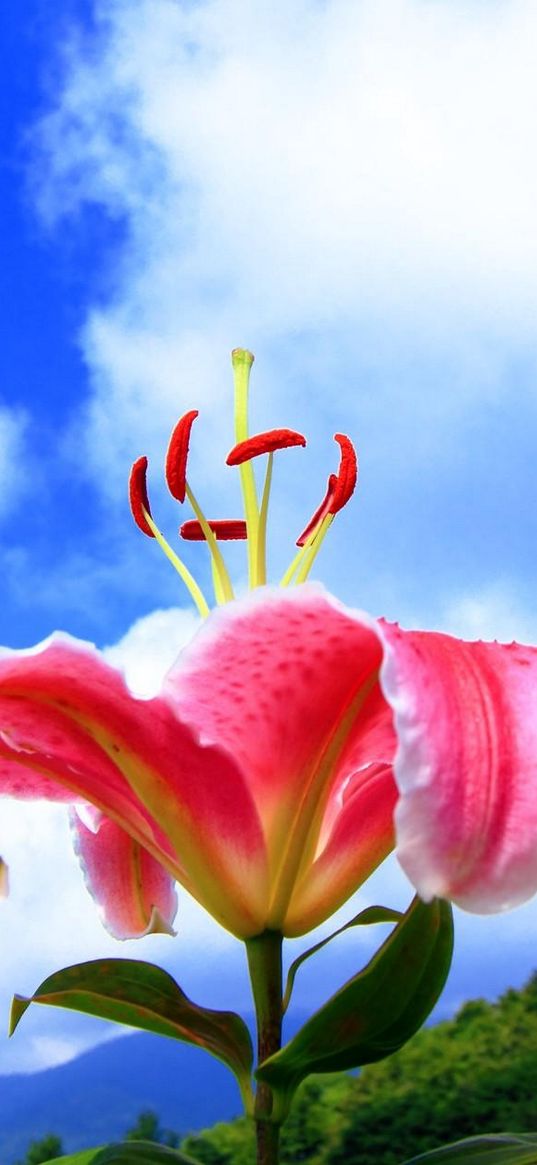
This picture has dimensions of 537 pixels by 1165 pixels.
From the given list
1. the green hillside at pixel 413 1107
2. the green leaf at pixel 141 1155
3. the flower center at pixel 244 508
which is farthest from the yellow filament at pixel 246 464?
the green hillside at pixel 413 1107

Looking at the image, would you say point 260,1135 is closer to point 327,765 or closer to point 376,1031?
point 376,1031

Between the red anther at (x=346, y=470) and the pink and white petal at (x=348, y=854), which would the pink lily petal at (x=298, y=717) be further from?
the red anther at (x=346, y=470)

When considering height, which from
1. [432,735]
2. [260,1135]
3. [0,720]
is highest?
[0,720]

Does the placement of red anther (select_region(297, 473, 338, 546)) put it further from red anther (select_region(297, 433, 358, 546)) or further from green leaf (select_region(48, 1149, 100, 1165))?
green leaf (select_region(48, 1149, 100, 1165))

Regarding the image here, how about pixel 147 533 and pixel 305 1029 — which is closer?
pixel 305 1029

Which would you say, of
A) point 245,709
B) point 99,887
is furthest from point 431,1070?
point 245,709

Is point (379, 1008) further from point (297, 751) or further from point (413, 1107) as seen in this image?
point (413, 1107)

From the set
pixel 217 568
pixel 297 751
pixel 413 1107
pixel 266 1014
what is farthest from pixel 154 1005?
pixel 413 1107

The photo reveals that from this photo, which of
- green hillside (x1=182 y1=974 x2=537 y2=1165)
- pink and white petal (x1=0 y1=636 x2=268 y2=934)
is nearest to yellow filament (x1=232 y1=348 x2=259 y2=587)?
pink and white petal (x1=0 y1=636 x2=268 y2=934)
